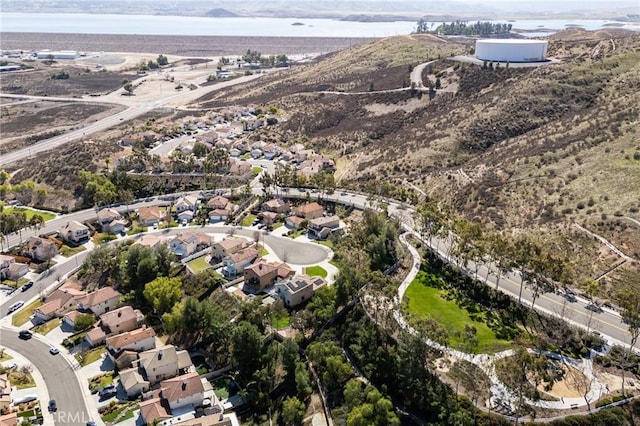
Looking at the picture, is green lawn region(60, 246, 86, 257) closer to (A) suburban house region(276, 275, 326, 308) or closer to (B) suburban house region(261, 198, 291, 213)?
(B) suburban house region(261, 198, 291, 213)

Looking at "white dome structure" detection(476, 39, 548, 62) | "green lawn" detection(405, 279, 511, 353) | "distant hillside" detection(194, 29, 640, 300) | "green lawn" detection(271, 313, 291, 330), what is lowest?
"green lawn" detection(271, 313, 291, 330)

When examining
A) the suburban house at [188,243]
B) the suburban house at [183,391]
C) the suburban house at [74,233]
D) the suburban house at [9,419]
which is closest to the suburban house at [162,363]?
the suburban house at [183,391]

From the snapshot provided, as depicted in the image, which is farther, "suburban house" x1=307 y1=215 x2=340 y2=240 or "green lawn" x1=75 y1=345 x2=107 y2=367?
"suburban house" x1=307 y1=215 x2=340 y2=240

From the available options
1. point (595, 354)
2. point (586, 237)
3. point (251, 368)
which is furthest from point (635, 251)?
point (251, 368)

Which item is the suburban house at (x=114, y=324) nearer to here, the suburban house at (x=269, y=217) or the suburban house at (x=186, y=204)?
the suburban house at (x=269, y=217)

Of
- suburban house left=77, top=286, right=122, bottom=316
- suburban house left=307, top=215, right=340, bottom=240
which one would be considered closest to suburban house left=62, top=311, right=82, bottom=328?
suburban house left=77, top=286, right=122, bottom=316

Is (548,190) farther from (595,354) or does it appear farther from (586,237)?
(595,354)

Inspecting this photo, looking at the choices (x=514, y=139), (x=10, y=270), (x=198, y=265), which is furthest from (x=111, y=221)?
(x=514, y=139)
